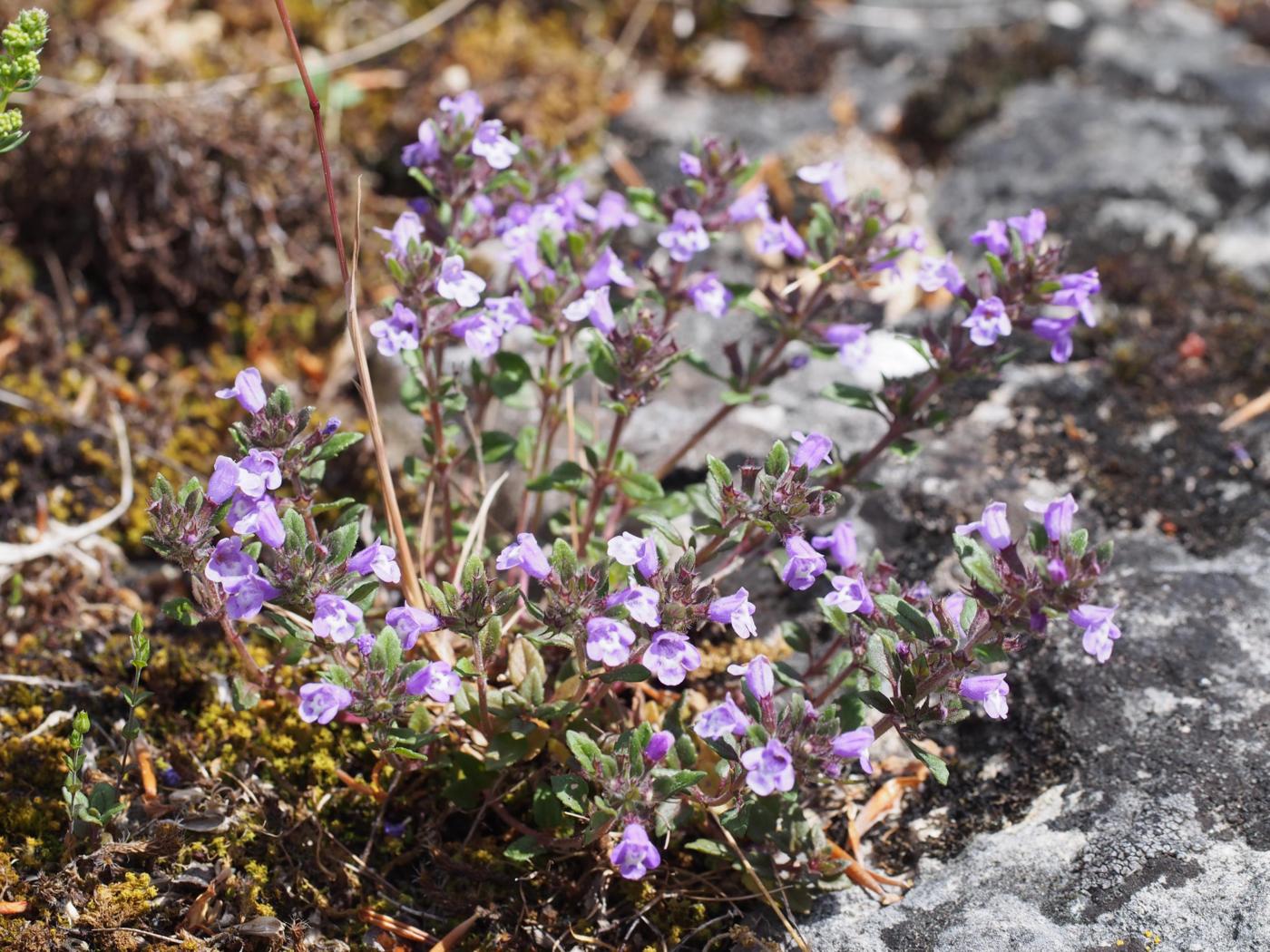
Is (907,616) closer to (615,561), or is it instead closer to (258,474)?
(615,561)

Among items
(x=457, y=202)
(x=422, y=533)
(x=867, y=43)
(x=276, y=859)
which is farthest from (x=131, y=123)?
(x=867, y=43)

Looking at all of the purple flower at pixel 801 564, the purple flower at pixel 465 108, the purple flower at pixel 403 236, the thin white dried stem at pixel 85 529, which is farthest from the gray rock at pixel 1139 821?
the thin white dried stem at pixel 85 529

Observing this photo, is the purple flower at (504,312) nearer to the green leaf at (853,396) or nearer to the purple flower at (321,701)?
the green leaf at (853,396)

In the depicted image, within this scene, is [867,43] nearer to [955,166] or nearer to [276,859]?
[955,166]

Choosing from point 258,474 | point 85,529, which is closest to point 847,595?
point 258,474

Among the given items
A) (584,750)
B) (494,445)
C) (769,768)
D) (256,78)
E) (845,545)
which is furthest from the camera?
(256,78)
